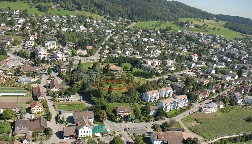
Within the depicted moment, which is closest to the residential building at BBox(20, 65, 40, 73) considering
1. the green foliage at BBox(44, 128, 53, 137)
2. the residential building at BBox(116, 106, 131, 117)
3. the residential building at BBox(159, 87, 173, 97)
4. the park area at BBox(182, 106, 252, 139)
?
the residential building at BBox(116, 106, 131, 117)

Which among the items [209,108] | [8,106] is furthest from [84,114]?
[209,108]

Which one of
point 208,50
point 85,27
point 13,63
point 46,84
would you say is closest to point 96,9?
point 85,27

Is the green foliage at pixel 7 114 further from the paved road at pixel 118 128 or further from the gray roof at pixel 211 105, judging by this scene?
the gray roof at pixel 211 105

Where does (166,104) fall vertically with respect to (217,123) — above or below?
above

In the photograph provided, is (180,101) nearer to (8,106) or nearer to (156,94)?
(156,94)

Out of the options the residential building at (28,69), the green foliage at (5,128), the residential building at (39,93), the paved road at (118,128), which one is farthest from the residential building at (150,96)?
the green foliage at (5,128)

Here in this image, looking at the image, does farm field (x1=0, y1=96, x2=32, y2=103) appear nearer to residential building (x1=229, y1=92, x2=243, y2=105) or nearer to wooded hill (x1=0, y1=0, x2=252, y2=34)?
residential building (x1=229, y1=92, x2=243, y2=105)

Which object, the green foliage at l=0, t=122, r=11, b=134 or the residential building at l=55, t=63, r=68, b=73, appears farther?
the residential building at l=55, t=63, r=68, b=73
